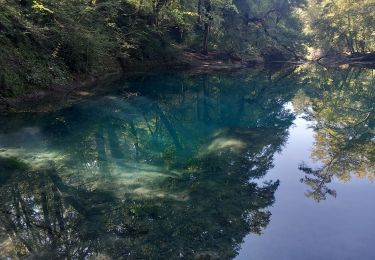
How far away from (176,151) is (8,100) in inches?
304

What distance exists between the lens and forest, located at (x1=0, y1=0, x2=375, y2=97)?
52.9ft

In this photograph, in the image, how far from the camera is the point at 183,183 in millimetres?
8922

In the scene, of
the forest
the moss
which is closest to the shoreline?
the forest

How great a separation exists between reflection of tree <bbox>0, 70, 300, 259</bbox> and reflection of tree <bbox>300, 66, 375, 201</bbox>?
138cm

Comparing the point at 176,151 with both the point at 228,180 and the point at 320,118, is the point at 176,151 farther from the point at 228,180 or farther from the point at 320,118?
the point at 320,118

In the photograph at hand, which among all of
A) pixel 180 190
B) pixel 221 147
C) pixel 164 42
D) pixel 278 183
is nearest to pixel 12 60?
pixel 221 147

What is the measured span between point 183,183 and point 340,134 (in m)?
8.42

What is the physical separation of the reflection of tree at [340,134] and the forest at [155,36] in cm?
1207

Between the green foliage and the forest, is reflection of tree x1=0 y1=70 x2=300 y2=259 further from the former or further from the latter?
the green foliage

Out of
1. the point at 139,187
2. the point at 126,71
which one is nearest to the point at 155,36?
the point at 126,71

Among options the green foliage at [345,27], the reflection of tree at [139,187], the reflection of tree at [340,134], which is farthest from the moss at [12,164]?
the green foliage at [345,27]

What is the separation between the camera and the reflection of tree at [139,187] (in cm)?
636

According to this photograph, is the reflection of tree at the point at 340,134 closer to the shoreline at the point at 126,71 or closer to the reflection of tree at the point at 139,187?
the reflection of tree at the point at 139,187

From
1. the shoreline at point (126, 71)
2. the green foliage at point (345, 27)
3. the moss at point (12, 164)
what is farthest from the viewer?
the green foliage at point (345, 27)
